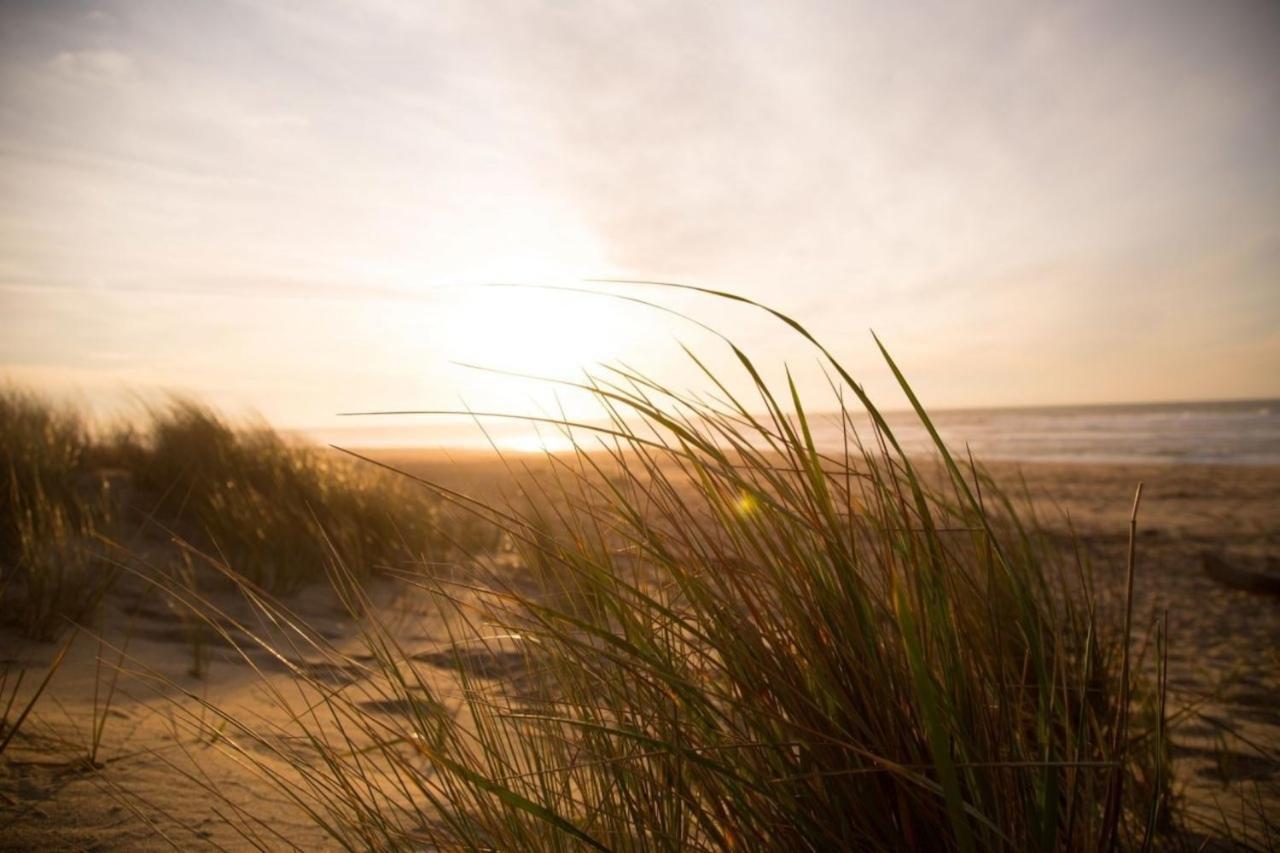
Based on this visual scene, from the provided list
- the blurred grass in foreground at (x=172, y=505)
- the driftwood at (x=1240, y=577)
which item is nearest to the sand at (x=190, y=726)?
the driftwood at (x=1240, y=577)

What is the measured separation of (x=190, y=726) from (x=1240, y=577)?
22.1ft

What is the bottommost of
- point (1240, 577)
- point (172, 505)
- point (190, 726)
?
point (1240, 577)

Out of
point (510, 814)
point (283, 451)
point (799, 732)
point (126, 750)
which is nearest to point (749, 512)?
point (799, 732)

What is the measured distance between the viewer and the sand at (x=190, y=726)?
139 centimetres

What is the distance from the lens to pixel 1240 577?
5.30 meters

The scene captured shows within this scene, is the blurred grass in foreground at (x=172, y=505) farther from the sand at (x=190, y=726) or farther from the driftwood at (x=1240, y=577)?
the driftwood at (x=1240, y=577)

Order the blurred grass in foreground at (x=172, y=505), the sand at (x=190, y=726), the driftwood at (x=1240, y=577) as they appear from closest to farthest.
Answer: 1. the sand at (x=190, y=726)
2. the blurred grass in foreground at (x=172, y=505)
3. the driftwood at (x=1240, y=577)

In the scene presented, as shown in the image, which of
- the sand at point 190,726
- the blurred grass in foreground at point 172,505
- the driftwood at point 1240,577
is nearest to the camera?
the sand at point 190,726

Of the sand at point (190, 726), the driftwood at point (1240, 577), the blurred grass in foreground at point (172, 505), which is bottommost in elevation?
the driftwood at point (1240, 577)

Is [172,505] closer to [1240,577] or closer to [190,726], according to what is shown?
[190,726]

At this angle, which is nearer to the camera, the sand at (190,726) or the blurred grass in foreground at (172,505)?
the sand at (190,726)

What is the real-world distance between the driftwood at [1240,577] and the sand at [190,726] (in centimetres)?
9

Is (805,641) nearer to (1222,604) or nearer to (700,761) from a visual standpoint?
(700,761)

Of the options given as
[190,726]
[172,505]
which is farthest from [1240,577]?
[172,505]
